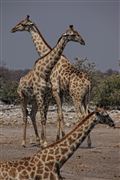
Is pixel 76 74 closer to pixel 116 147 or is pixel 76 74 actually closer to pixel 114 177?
pixel 116 147

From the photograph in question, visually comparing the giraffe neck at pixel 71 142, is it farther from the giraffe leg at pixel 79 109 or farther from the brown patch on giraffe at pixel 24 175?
the giraffe leg at pixel 79 109

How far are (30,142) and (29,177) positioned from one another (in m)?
6.05

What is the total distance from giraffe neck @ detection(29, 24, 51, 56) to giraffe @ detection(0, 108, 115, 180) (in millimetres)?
6360

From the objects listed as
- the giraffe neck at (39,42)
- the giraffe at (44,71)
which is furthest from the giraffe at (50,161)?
the giraffe neck at (39,42)

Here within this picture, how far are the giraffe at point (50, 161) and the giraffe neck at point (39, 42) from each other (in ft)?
20.9

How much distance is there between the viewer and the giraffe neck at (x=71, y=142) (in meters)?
7.68

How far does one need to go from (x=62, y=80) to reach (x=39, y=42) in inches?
56.2

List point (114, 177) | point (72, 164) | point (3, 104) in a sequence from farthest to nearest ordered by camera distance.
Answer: point (3, 104) → point (72, 164) → point (114, 177)

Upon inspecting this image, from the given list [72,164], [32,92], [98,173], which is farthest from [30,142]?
[98,173]

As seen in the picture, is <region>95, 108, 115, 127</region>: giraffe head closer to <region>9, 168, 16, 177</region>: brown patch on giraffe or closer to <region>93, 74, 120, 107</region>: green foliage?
<region>9, 168, 16, 177</region>: brown patch on giraffe

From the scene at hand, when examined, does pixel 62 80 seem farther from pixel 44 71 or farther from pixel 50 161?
pixel 50 161

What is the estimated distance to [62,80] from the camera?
13.2 m

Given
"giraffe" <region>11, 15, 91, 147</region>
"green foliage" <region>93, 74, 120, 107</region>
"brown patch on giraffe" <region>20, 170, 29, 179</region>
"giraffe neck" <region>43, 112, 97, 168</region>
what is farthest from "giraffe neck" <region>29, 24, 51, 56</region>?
"green foliage" <region>93, 74, 120, 107</region>

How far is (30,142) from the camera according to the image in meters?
13.6
